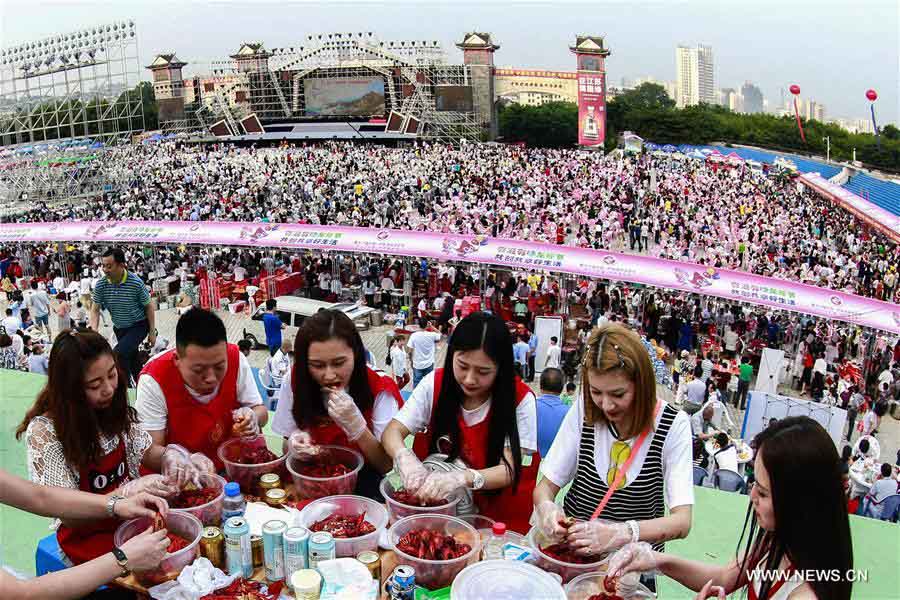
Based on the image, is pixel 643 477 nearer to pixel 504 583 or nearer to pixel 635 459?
pixel 635 459

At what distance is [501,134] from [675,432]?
5066 centimetres

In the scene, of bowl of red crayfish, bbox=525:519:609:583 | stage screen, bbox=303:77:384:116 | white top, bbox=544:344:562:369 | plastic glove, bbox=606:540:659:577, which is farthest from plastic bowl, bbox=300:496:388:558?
stage screen, bbox=303:77:384:116

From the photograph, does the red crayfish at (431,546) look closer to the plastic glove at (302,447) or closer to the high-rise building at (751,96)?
the plastic glove at (302,447)

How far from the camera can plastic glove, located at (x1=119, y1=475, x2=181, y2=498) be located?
6.93ft

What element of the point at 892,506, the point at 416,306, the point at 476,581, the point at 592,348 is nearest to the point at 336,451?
the point at 476,581

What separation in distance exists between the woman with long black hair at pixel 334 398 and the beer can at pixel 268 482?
0.37 feet

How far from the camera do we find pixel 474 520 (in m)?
2.16

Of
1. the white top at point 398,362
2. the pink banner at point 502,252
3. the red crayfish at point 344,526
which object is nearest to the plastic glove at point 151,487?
the red crayfish at point 344,526

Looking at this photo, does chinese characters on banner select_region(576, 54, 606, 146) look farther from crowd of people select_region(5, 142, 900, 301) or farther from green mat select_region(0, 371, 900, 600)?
green mat select_region(0, 371, 900, 600)

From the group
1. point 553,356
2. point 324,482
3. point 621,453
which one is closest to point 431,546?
point 324,482

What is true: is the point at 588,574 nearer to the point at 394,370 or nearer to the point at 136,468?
the point at 136,468

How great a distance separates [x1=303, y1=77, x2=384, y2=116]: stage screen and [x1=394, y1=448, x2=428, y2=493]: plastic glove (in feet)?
162

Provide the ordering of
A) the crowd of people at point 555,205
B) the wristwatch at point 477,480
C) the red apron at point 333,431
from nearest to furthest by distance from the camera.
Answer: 1. the wristwatch at point 477,480
2. the red apron at point 333,431
3. the crowd of people at point 555,205

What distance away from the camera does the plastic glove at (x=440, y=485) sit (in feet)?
7.06
